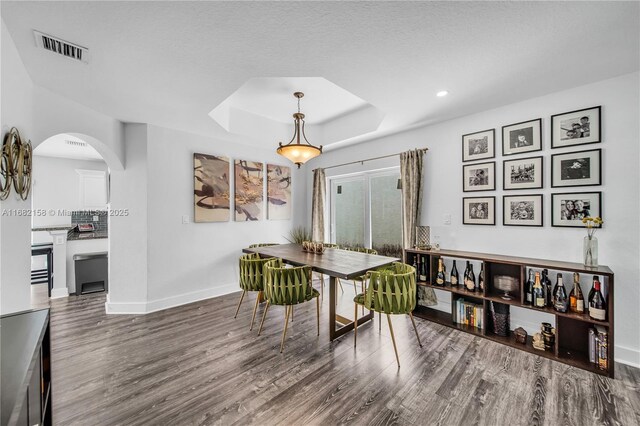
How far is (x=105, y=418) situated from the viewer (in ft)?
5.50

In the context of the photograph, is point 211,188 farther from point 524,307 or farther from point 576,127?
point 576,127

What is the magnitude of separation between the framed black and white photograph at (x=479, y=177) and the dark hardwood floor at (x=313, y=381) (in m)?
1.72

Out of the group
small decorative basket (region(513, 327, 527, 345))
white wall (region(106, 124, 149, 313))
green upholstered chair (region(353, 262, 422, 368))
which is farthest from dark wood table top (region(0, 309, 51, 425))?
small decorative basket (region(513, 327, 527, 345))

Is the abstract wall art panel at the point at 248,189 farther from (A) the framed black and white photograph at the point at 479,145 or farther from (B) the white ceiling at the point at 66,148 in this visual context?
(A) the framed black and white photograph at the point at 479,145

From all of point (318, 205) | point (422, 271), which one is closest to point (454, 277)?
point (422, 271)

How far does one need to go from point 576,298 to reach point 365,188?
2.97 meters

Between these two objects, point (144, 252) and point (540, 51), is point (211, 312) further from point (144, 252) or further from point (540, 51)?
point (540, 51)

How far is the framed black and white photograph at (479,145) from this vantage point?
119 inches

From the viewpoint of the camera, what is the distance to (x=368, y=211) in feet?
14.9

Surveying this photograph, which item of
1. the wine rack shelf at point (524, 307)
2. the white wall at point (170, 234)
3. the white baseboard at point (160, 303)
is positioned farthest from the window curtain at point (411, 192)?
the white baseboard at point (160, 303)

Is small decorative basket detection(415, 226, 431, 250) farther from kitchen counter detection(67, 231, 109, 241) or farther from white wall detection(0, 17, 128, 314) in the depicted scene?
kitchen counter detection(67, 231, 109, 241)

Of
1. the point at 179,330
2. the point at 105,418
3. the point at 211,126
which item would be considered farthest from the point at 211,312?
the point at 211,126

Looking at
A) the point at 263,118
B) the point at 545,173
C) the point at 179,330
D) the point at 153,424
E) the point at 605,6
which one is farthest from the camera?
the point at 263,118

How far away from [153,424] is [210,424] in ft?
1.20
